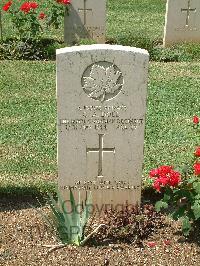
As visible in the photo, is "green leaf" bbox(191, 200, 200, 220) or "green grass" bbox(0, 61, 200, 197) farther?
"green grass" bbox(0, 61, 200, 197)

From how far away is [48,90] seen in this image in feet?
26.8

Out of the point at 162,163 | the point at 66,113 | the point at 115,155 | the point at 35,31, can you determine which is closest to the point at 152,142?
the point at 162,163

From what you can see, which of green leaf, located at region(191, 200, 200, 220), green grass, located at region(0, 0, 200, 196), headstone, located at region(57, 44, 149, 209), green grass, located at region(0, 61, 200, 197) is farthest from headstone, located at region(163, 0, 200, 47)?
green leaf, located at region(191, 200, 200, 220)

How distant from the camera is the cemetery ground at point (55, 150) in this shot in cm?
421

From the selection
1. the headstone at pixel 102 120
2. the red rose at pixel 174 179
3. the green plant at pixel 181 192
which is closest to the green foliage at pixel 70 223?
the headstone at pixel 102 120

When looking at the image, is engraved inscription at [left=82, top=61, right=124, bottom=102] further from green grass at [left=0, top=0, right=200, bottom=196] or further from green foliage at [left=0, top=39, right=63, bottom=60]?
green foliage at [left=0, top=39, right=63, bottom=60]

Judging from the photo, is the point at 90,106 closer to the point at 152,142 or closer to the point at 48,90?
the point at 152,142

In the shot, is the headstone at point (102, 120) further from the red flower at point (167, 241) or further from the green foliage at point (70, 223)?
the red flower at point (167, 241)

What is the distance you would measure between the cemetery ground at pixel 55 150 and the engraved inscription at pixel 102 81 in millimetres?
1114

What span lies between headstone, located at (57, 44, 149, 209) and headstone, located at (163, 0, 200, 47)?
22.2 feet

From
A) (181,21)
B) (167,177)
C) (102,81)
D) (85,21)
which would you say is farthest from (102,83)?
(181,21)

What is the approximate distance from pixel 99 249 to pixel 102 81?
54.1 inches

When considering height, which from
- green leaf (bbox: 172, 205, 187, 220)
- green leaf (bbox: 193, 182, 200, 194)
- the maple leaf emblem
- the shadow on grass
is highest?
the maple leaf emblem

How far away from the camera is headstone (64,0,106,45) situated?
10555mm
